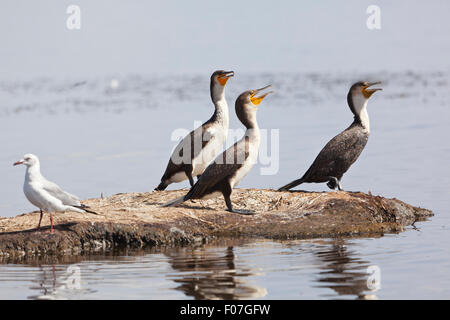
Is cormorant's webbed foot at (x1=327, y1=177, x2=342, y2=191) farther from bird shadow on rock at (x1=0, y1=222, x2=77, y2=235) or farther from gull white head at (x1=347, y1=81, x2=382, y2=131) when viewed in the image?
bird shadow on rock at (x1=0, y1=222, x2=77, y2=235)

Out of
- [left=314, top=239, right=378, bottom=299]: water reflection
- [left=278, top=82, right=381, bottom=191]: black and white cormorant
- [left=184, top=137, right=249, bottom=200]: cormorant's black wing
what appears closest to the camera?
Answer: [left=314, top=239, right=378, bottom=299]: water reflection

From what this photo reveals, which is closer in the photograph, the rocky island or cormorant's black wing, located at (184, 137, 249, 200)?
the rocky island

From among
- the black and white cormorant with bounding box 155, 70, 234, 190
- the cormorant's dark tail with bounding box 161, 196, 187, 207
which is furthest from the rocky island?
the black and white cormorant with bounding box 155, 70, 234, 190

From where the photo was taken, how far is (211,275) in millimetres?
10977

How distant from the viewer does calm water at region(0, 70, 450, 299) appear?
10.5m

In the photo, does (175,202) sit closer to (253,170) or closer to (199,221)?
(199,221)

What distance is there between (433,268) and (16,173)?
38.8 feet

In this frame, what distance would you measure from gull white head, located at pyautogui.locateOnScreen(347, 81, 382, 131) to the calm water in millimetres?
1935

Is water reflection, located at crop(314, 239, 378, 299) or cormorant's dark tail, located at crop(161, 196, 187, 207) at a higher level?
cormorant's dark tail, located at crop(161, 196, 187, 207)

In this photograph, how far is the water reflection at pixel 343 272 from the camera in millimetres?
10023

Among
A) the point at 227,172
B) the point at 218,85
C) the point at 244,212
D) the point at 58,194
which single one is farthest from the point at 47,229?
the point at 218,85

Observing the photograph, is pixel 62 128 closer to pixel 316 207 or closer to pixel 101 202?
pixel 101 202
